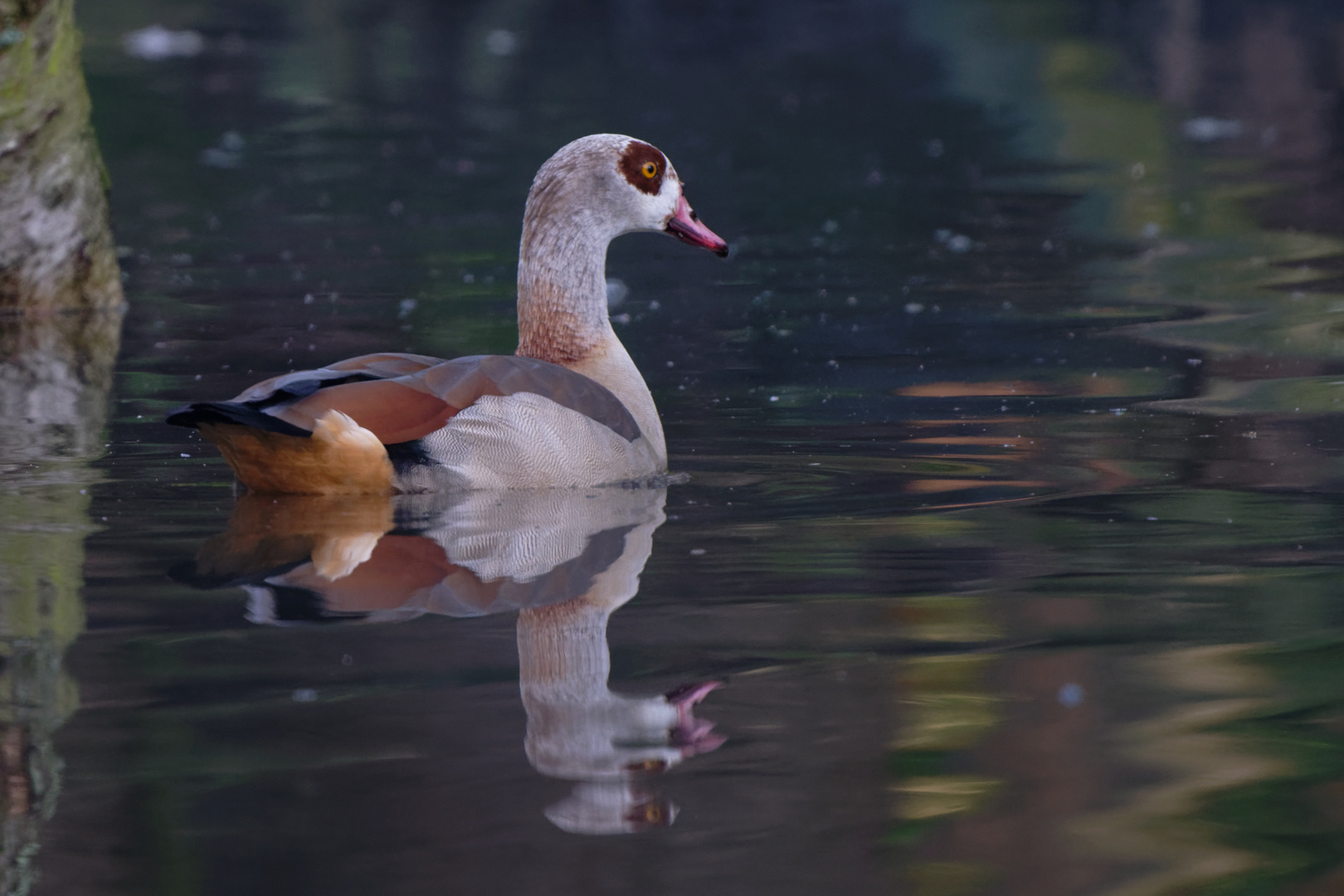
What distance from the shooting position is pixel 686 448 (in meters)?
7.81

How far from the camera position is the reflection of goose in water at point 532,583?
4.24 metres

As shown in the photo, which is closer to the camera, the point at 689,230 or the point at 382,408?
the point at 382,408

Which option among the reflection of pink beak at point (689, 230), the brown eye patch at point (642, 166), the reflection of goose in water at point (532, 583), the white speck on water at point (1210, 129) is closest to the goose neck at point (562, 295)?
the brown eye patch at point (642, 166)

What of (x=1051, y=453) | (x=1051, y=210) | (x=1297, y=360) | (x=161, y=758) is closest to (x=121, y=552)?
(x=161, y=758)

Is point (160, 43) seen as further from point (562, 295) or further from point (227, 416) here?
point (227, 416)

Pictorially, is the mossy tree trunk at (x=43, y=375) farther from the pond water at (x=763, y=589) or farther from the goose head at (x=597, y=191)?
the goose head at (x=597, y=191)

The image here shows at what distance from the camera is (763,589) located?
218 inches

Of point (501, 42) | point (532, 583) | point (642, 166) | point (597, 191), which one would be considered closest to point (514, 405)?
point (532, 583)

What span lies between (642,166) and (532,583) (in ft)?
8.96

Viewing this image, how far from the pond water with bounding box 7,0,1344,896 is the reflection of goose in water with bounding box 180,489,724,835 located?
0.02 metres

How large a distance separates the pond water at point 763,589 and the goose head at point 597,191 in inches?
37.0

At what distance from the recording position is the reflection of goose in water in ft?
13.9

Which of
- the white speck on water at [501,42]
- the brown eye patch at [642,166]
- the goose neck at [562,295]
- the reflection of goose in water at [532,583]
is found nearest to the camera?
the reflection of goose in water at [532,583]

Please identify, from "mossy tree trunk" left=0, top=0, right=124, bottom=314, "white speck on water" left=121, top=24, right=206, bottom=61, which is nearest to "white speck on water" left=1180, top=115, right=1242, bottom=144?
"mossy tree trunk" left=0, top=0, right=124, bottom=314
